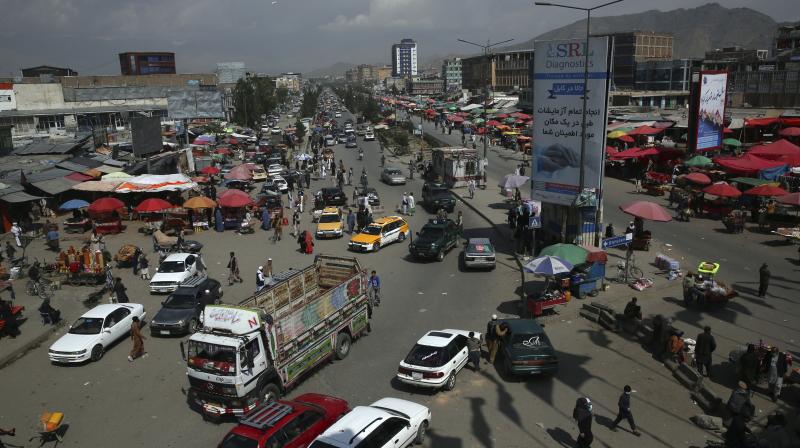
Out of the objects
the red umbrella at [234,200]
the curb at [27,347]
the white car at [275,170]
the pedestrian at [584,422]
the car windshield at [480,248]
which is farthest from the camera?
the white car at [275,170]

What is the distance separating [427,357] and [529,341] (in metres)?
2.55

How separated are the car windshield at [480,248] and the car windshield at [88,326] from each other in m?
12.9

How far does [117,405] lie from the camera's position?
1303 centimetres

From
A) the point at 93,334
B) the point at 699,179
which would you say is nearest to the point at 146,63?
the point at 699,179

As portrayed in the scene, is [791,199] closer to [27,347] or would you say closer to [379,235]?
[379,235]

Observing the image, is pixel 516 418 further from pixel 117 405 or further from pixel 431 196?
pixel 431 196

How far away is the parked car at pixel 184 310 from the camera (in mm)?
16688

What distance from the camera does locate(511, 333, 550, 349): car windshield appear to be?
44.6 ft

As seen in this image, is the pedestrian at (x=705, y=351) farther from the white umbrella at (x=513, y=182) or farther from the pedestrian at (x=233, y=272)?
the white umbrella at (x=513, y=182)

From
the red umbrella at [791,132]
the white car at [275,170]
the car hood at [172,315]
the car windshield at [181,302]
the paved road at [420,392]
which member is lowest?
the paved road at [420,392]

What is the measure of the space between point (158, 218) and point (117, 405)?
2008 centimetres

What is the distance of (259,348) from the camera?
12.2m

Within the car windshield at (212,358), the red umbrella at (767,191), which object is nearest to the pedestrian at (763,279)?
the red umbrella at (767,191)

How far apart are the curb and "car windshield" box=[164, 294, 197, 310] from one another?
154 inches
